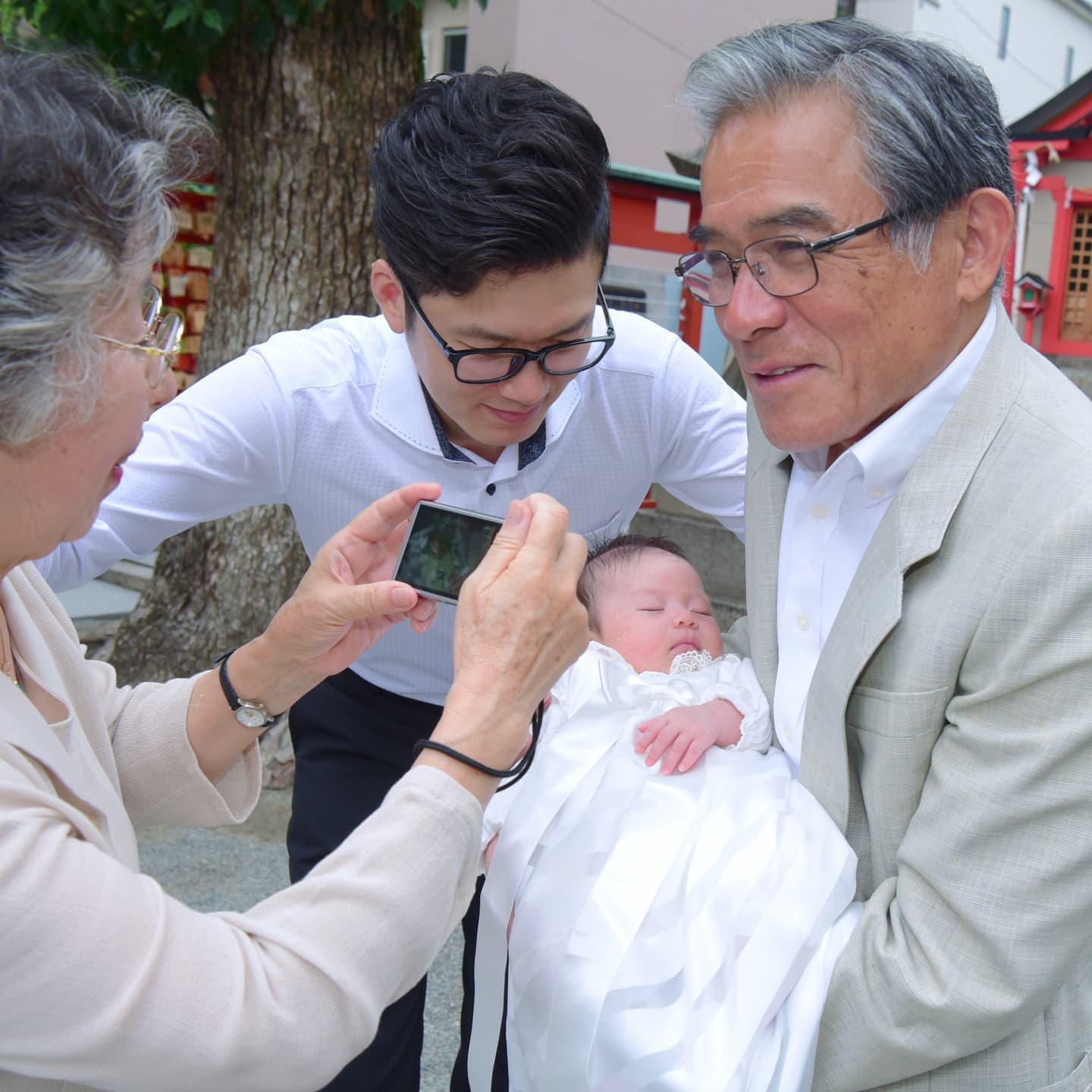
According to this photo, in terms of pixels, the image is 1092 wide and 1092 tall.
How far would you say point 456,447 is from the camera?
8.16 feet

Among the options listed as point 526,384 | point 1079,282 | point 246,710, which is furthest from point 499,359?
point 1079,282

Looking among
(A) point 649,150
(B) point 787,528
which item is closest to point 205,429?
(B) point 787,528

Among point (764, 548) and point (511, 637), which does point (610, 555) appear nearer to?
point (764, 548)

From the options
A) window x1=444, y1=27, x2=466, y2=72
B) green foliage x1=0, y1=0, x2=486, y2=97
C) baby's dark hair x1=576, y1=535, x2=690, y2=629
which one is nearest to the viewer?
baby's dark hair x1=576, y1=535, x2=690, y2=629

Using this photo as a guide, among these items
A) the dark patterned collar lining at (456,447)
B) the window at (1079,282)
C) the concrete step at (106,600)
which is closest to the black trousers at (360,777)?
the dark patterned collar lining at (456,447)

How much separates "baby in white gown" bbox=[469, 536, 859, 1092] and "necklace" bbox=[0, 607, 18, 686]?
0.86m

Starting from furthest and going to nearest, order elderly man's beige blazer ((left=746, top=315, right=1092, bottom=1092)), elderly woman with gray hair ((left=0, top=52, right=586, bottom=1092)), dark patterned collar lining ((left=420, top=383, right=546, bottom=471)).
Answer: dark patterned collar lining ((left=420, top=383, right=546, bottom=471)), elderly man's beige blazer ((left=746, top=315, right=1092, bottom=1092)), elderly woman with gray hair ((left=0, top=52, right=586, bottom=1092))

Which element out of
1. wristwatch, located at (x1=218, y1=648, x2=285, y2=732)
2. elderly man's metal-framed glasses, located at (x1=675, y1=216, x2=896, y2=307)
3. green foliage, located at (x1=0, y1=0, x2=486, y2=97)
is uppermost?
green foliage, located at (x1=0, y1=0, x2=486, y2=97)

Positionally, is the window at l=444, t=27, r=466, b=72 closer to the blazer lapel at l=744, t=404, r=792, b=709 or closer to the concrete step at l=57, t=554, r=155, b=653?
the concrete step at l=57, t=554, r=155, b=653

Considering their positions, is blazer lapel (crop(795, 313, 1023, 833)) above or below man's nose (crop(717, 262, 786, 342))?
below

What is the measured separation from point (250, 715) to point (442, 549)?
1.57ft

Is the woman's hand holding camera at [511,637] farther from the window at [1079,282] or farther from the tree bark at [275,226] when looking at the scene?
the window at [1079,282]

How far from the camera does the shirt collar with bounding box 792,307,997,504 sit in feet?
5.68

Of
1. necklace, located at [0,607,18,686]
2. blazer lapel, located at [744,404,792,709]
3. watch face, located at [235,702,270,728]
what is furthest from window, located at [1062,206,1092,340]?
necklace, located at [0,607,18,686]
